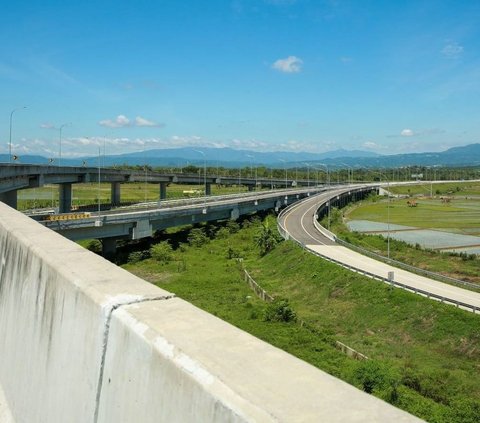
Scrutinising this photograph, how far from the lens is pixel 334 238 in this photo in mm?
60719

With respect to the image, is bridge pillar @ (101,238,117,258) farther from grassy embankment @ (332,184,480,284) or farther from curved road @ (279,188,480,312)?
grassy embankment @ (332,184,480,284)

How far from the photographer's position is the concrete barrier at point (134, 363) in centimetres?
317

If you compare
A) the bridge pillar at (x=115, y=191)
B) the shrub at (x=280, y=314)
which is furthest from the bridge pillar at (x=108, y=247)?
the bridge pillar at (x=115, y=191)

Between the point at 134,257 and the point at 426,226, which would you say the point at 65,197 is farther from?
the point at 426,226

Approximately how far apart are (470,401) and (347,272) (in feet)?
68.3

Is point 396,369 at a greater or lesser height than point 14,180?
lesser

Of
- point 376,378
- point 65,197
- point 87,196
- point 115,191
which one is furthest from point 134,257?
point 87,196

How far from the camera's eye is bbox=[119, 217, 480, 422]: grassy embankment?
22938mm

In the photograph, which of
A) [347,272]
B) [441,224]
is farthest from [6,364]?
[441,224]

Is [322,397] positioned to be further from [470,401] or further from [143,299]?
[470,401]

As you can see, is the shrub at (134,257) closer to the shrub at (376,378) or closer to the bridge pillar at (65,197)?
the bridge pillar at (65,197)

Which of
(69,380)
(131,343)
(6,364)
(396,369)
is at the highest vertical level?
(131,343)

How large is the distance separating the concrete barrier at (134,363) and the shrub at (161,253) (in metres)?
48.1

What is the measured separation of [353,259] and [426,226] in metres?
40.9
